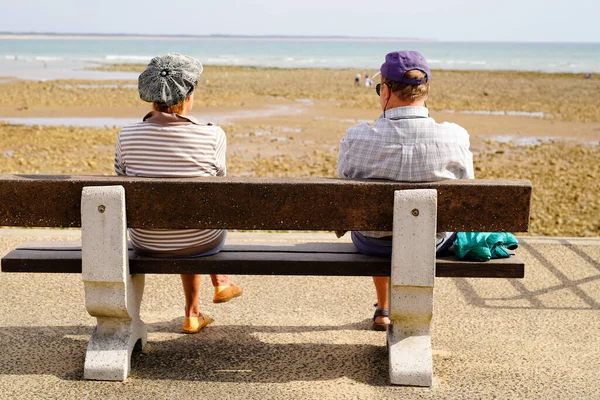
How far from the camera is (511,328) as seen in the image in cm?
466

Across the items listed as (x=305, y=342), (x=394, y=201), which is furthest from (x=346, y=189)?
(x=305, y=342)

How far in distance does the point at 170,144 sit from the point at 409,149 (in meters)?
1.14

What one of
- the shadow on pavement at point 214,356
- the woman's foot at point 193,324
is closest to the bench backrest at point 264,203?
the shadow on pavement at point 214,356

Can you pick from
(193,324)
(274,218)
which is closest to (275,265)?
(274,218)

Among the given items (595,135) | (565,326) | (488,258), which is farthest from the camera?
(595,135)

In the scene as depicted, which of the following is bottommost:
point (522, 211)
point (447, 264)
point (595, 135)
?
point (595, 135)

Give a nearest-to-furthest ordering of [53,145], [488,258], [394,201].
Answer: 1. [394,201]
2. [488,258]
3. [53,145]

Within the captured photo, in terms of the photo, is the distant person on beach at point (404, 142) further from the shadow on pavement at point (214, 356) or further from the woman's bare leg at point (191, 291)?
the woman's bare leg at point (191, 291)

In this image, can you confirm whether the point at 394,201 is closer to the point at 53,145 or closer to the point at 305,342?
the point at 305,342

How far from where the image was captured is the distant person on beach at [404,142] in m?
3.79

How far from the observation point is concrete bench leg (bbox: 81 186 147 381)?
3664mm

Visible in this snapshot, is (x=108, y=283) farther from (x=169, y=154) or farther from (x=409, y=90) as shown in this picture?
(x=409, y=90)

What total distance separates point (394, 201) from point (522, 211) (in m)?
0.58

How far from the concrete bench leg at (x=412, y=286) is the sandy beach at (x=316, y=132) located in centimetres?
449
